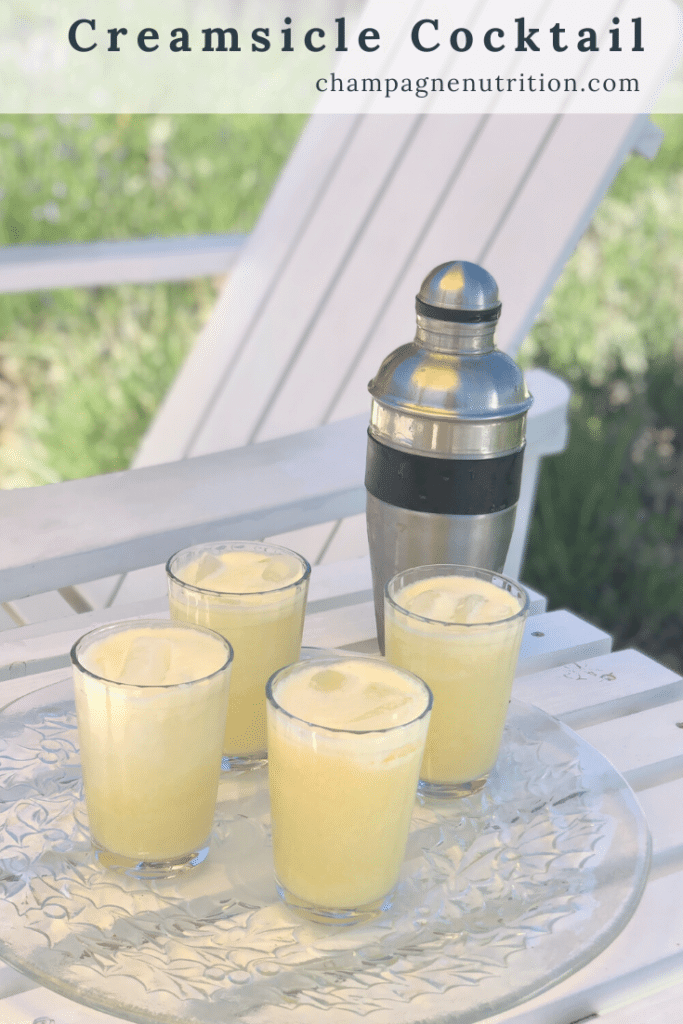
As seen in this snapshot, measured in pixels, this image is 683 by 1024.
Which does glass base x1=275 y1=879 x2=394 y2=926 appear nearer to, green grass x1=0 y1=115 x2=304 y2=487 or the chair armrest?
the chair armrest

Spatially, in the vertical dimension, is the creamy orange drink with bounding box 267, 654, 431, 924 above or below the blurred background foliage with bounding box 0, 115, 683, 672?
above

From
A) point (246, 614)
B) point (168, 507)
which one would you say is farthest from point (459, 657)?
point (168, 507)

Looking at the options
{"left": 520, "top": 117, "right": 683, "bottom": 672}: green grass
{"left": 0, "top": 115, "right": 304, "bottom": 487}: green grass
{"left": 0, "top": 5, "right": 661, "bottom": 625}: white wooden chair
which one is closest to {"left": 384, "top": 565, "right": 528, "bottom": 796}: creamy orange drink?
{"left": 0, "top": 5, "right": 661, "bottom": 625}: white wooden chair

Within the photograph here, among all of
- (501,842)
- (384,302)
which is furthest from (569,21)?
(501,842)

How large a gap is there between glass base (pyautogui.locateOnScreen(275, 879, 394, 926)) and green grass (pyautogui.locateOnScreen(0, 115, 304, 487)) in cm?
265

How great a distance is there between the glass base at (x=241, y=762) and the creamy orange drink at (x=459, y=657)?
117mm

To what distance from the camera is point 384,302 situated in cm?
185

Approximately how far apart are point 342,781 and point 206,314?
2.87 m

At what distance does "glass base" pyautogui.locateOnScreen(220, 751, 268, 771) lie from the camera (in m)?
0.83

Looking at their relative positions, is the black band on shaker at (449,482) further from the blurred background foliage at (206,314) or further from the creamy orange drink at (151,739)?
the blurred background foliage at (206,314)

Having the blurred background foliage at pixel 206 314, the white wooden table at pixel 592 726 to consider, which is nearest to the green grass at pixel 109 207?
the blurred background foliage at pixel 206 314

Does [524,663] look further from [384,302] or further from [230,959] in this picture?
[384,302]

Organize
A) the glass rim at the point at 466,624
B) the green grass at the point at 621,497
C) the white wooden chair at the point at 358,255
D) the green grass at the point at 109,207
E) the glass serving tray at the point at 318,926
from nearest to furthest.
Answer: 1. the glass serving tray at the point at 318,926
2. the glass rim at the point at 466,624
3. the white wooden chair at the point at 358,255
4. the green grass at the point at 621,497
5. the green grass at the point at 109,207

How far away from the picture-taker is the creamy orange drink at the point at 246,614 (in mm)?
796
